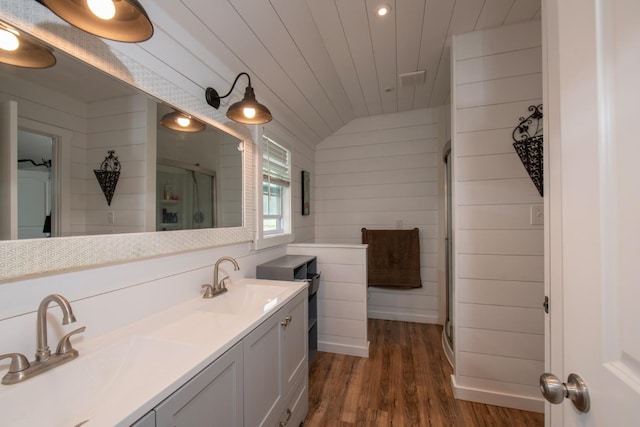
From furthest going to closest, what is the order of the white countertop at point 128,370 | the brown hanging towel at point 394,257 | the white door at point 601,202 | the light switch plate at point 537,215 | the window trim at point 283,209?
the brown hanging towel at point 394,257 < the window trim at point 283,209 < the light switch plate at point 537,215 < the white countertop at point 128,370 < the white door at point 601,202

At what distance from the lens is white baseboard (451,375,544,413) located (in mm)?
1674

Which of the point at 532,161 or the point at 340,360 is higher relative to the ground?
the point at 532,161

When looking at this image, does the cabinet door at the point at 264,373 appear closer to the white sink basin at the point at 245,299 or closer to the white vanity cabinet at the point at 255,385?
the white vanity cabinet at the point at 255,385

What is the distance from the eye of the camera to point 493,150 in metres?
1.74

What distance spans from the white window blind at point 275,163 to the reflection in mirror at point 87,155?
758 millimetres

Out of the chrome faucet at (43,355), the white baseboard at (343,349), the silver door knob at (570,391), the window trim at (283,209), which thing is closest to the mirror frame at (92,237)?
the chrome faucet at (43,355)

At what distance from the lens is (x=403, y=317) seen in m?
3.14

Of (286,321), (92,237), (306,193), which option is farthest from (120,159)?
(306,193)

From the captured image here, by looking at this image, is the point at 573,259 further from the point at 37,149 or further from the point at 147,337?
the point at 37,149

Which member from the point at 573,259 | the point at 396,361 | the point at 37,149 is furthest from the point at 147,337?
the point at 396,361

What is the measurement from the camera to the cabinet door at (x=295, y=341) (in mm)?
1341

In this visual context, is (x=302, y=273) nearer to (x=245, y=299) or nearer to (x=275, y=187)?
(x=245, y=299)

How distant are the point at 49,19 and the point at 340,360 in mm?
2655

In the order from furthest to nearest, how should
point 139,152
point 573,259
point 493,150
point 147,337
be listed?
1. point 493,150
2. point 139,152
3. point 147,337
4. point 573,259
